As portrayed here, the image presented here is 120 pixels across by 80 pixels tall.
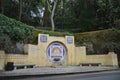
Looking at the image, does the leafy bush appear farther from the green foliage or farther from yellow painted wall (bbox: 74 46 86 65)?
yellow painted wall (bbox: 74 46 86 65)

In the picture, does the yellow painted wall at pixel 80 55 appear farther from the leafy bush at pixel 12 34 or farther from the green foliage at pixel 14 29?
the green foliage at pixel 14 29

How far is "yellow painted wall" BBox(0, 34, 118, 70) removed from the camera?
1862 cm

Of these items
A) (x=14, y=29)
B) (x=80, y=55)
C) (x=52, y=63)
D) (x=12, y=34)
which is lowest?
(x=52, y=63)

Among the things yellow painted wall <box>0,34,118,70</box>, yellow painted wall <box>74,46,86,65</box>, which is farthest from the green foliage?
yellow painted wall <box>74,46,86,65</box>

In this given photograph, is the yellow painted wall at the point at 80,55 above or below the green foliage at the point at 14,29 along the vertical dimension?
below

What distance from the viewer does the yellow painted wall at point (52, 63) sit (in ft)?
61.1

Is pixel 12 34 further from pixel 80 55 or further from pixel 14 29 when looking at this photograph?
pixel 80 55

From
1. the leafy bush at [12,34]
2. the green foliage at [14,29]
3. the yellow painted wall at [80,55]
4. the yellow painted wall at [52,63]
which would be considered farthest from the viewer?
the yellow painted wall at [80,55]

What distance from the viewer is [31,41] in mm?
20875

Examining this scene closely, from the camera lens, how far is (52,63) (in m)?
20.7

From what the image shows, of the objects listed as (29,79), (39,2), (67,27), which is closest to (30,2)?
(39,2)

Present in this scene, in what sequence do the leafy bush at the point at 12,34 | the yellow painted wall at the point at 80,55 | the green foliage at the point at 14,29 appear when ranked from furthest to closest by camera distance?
1. the yellow painted wall at the point at 80,55
2. the green foliage at the point at 14,29
3. the leafy bush at the point at 12,34

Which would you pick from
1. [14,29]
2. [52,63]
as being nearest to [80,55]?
[52,63]

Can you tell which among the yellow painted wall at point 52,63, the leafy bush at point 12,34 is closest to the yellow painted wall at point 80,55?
the yellow painted wall at point 52,63
